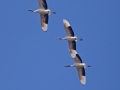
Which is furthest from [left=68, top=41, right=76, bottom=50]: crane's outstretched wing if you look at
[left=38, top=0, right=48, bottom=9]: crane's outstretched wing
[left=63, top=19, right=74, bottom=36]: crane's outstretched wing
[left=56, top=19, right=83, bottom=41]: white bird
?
[left=38, top=0, right=48, bottom=9]: crane's outstretched wing

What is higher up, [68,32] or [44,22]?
[44,22]

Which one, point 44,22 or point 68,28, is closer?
point 44,22

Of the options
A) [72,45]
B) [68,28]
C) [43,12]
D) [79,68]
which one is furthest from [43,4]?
[79,68]

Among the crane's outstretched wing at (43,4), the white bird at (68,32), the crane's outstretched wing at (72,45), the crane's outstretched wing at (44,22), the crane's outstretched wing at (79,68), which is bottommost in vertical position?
the crane's outstretched wing at (79,68)

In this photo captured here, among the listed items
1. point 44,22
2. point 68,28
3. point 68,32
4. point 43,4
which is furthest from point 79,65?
point 43,4

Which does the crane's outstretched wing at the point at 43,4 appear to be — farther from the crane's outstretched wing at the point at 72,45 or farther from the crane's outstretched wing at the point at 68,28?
the crane's outstretched wing at the point at 72,45

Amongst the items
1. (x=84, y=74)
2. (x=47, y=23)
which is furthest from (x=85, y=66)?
(x=47, y=23)

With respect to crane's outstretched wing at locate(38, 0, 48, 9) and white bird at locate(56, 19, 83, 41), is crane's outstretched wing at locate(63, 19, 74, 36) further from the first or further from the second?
crane's outstretched wing at locate(38, 0, 48, 9)

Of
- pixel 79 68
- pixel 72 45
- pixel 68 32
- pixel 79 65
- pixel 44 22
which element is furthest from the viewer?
pixel 79 68

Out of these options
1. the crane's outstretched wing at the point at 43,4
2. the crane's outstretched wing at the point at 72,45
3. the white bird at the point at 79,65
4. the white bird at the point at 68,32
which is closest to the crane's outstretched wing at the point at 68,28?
the white bird at the point at 68,32

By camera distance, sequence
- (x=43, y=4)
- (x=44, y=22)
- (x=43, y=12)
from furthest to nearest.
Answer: (x=44, y=22), (x=43, y=12), (x=43, y=4)

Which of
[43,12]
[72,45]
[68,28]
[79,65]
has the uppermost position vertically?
[43,12]

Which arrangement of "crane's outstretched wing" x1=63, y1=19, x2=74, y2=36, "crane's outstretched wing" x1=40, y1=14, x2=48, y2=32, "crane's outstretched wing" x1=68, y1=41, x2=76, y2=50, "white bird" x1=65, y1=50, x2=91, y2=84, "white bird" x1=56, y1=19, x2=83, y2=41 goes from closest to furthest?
"crane's outstretched wing" x1=40, y1=14, x2=48, y2=32 < "white bird" x1=56, y1=19, x2=83, y2=41 < "crane's outstretched wing" x1=63, y1=19, x2=74, y2=36 < "crane's outstretched wing" x1=68, y1=41, x2=76, y2=50 < "white bird" x1=65, y1=50, x2=91, y2=84

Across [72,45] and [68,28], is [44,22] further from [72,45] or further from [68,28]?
[72,45]
